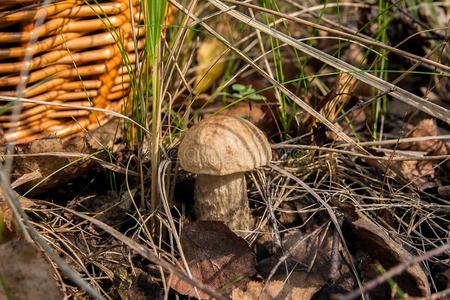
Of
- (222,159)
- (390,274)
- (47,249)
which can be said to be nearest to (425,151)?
(222,159)

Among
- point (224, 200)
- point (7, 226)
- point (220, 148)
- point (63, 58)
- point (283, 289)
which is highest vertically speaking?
point (63, 58)

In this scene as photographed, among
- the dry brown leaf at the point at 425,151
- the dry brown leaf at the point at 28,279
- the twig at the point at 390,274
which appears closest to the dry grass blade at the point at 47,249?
the dry brown leaf at the point at 28,279

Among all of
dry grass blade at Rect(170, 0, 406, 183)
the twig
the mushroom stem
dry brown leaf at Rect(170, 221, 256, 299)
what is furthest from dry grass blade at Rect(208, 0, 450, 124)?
the twig

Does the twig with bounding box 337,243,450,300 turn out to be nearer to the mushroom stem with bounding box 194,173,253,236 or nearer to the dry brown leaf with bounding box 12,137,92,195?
the mushroom stem with bounding box 194,173,253,236

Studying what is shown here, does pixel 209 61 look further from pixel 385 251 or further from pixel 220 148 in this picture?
pixel 385 251

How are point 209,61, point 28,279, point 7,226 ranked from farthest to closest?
point 209,61 < point 7,226 < point 28,279

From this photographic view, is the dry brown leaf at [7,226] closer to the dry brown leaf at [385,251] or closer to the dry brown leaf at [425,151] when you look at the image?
the dry brown leaf at [385,251]

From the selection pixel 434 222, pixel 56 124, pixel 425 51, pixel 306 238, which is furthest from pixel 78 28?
pixel 425 51
